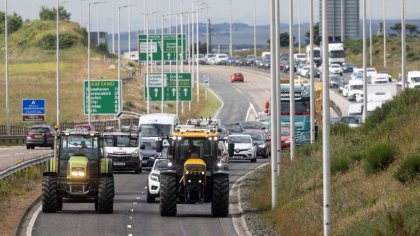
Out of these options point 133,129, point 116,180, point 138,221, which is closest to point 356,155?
point 138,221

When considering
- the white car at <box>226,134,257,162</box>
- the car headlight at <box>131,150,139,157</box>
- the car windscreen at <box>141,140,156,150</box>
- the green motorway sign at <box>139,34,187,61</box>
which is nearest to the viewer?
the car headlight at <box>131,150,139,157</box>

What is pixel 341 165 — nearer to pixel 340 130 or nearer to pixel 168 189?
pixel 168 189

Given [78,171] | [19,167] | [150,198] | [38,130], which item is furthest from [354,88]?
[78,171]

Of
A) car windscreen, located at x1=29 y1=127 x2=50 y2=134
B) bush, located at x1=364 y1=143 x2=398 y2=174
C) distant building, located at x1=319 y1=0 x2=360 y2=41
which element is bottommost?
bush, located at x1=364 y1=143 x2=398 y2=174

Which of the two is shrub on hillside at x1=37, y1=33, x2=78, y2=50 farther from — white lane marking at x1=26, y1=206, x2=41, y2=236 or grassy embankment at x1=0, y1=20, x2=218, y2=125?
white lane marking at x1=26, y1=206, x2=41, y2=236

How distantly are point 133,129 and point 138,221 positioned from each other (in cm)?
2745

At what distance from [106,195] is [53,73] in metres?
109

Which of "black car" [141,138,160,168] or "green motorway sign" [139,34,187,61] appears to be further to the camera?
"green motorway sign" [139,34,187,61]

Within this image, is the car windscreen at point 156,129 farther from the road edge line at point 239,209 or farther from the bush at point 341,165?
the bush at point 341,165

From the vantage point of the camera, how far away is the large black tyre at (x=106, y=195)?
3956cm

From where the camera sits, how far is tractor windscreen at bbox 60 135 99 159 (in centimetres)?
4006

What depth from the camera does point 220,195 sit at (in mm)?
39344

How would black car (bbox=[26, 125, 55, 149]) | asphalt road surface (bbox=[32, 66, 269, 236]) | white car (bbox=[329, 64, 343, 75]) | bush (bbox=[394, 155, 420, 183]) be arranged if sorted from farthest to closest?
1. white car (bbox=[329, 64, 343, 75])
2. black car (bbox=[26, 125, 55, 149])
3. asphalt road surface (bbox=[32, 66, 269, 236])
4. bush (bbox=[394, 155, 420, 183])

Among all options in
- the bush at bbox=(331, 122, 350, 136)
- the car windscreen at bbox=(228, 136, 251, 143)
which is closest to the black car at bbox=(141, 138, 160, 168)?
the car windscreen at bbox=(228, 136, 251, 143)
